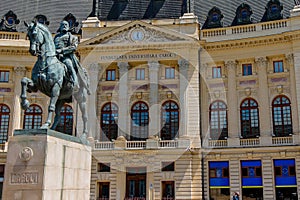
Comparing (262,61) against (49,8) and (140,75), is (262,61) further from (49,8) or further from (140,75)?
(49,8)

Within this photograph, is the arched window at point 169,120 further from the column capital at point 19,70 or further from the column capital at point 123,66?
the column capital at point 19,70

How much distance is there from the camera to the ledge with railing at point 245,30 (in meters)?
36.5

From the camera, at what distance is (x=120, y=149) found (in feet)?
116

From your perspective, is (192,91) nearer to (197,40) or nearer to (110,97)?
(197,40)

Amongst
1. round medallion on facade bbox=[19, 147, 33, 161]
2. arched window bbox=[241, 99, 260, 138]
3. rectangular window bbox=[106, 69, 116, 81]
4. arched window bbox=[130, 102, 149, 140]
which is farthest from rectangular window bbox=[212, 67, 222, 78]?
round medallion on facade bbox=[19, 147, 33, 161]

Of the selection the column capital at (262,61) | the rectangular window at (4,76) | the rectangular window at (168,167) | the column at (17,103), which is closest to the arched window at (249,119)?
the column capital at (262,61)

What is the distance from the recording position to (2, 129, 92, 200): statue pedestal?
37.3ft

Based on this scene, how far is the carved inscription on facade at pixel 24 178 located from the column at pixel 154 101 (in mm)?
25134

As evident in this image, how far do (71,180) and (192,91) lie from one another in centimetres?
2537

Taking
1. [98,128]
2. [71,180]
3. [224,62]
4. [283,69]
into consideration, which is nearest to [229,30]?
[224,62]

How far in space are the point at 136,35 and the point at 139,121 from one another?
7965 millimetres

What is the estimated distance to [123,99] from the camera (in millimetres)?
37875

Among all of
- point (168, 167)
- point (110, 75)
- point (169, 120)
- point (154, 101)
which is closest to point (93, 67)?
point (110, 75)

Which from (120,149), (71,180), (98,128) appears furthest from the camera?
(98,128)
